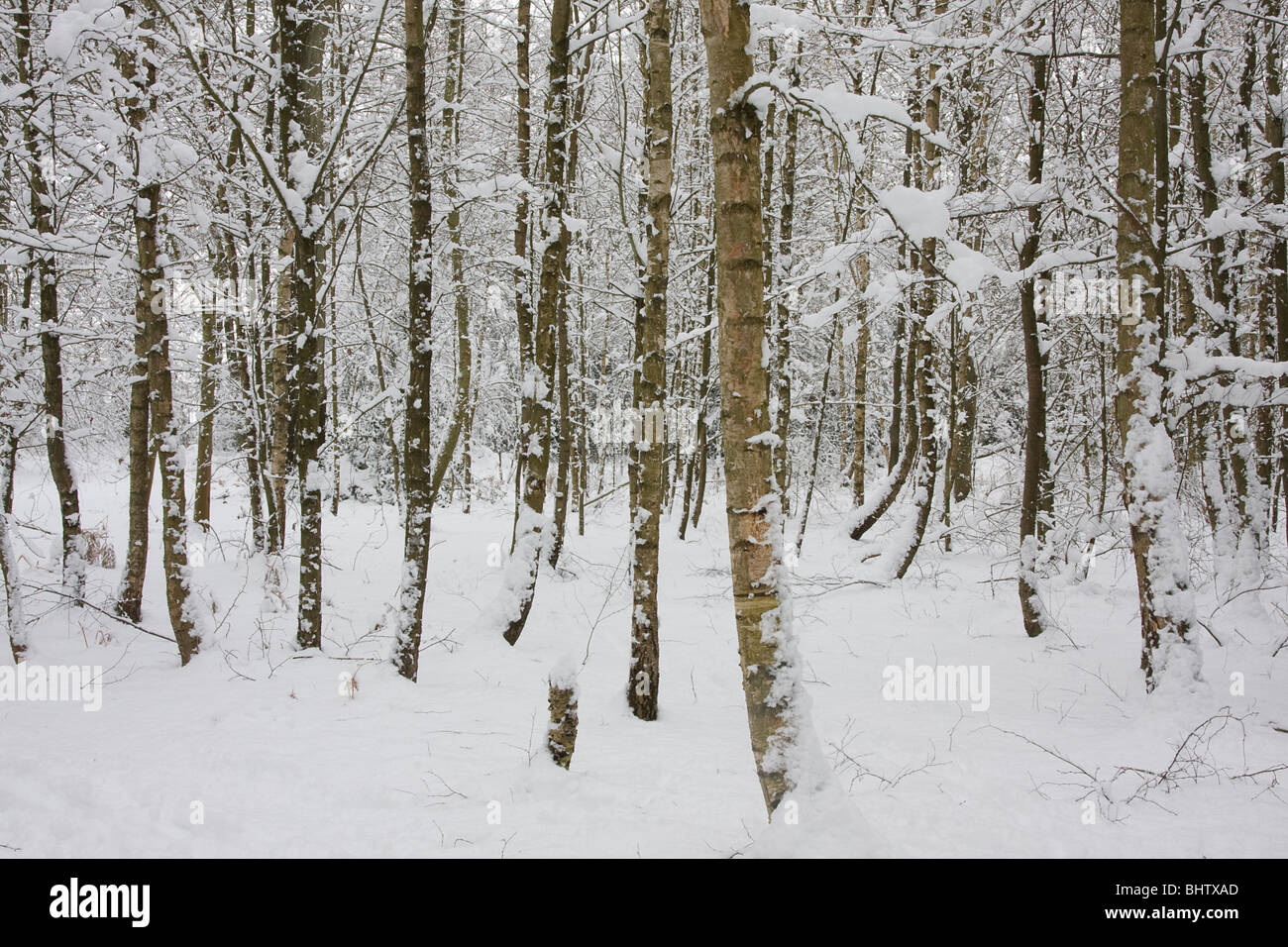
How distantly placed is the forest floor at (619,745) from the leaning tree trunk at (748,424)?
44 cm

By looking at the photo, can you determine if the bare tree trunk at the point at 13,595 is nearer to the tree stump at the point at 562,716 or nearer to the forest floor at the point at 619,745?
the forest floor at the point at 619,745

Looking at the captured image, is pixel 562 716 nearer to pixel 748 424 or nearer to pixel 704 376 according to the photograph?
pixel 748 424

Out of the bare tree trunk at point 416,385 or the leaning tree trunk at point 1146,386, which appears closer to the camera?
the leaning tree trunk at point 1146,386

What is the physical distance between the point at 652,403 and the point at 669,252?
3.72m

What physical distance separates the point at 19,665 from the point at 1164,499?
9.74 m

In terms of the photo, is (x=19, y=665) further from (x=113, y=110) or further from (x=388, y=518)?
(x=388, y=518)

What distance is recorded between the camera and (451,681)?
678 centimetres

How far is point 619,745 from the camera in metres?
5.14

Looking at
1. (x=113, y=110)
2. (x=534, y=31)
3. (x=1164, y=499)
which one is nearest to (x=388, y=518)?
(x=534, y=31)

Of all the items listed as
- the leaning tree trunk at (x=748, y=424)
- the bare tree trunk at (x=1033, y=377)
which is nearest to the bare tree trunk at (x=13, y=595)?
the leaning tree trunk at (x=748, y=424)

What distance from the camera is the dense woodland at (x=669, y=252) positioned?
4.23 m

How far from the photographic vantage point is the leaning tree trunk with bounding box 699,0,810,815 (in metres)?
2.95

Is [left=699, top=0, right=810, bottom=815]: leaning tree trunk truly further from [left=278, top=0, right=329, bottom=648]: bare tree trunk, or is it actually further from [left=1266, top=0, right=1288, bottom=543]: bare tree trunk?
[left=1266, top=0, right=1288, bottom=543]: bare tree trunk

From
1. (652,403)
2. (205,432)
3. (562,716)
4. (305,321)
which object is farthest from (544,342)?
(205,432)
